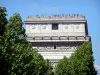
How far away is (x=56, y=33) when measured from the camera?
350 ft

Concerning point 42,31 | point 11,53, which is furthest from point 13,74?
point 42,31

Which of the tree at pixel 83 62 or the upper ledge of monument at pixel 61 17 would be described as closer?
the tree at pixel 83 62

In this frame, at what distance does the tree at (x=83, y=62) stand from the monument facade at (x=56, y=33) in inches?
991

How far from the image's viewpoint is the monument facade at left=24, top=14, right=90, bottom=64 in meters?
101

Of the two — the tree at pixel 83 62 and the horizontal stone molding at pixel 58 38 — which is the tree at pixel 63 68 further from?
the horizontal stone molding at pixel 58 38

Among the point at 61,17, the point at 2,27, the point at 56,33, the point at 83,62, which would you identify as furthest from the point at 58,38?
the point at 2,27

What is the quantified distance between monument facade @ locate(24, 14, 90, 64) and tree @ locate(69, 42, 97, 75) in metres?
25.2

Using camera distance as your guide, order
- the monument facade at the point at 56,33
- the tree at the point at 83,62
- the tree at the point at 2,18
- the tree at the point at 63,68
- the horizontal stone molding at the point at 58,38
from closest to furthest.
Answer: the tree at the point at 2,18 < the tree at the point at 83,62 < the tree at the point at 63,68 < the monument facade at the point at 56,33 < the horizontal stone molding at the point at 58,38

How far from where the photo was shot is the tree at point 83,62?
2857 inches

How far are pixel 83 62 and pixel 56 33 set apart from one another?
35.0 metres

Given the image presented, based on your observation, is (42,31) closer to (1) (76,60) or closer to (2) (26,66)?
(1) (76,60)

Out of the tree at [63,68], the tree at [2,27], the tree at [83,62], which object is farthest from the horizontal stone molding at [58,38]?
the tree at [2,27]

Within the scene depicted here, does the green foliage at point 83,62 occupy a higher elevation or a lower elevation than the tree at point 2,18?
lower

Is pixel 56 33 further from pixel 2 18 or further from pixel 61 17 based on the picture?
pixel 2 18
